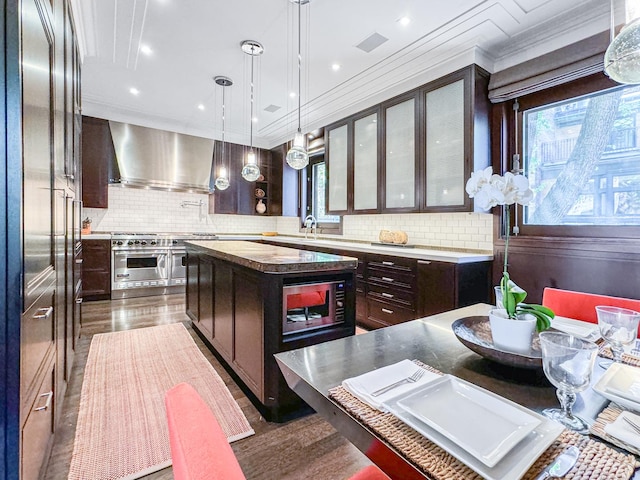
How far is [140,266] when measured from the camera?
521 centimetres

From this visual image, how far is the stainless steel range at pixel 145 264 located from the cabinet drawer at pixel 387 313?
113 inches

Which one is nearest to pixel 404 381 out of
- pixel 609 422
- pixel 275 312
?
pixel 609 422

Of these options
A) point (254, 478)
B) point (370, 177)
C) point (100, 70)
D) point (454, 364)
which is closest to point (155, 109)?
point (100, 70)

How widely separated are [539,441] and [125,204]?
6.42 meters

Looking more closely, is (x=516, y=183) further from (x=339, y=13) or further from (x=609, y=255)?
(x=339, y=13)

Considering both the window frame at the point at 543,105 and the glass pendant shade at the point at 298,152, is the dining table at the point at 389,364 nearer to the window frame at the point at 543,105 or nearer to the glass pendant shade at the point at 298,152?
the glass pendant shade at the point at 298,152

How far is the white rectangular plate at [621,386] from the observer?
0.71 meters

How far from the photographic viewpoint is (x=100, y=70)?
3957 millimetres

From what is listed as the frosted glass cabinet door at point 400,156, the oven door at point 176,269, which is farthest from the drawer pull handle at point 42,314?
the oven door at point 176,269

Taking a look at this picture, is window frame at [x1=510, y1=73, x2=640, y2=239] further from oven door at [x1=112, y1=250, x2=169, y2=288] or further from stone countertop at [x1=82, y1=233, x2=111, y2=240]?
stone countertop at [x1=82, y1=233, x2=111, y2=240]

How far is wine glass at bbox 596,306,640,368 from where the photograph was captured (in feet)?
3.14

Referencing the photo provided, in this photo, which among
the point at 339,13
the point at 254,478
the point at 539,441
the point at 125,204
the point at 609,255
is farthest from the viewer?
the point at 125,204

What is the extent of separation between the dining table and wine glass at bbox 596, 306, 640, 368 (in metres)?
0.09

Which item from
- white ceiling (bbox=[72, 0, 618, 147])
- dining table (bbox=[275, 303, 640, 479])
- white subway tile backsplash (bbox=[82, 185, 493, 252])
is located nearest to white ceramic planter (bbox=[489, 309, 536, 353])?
dining table (bbox=[275, 303, 640, 479])
